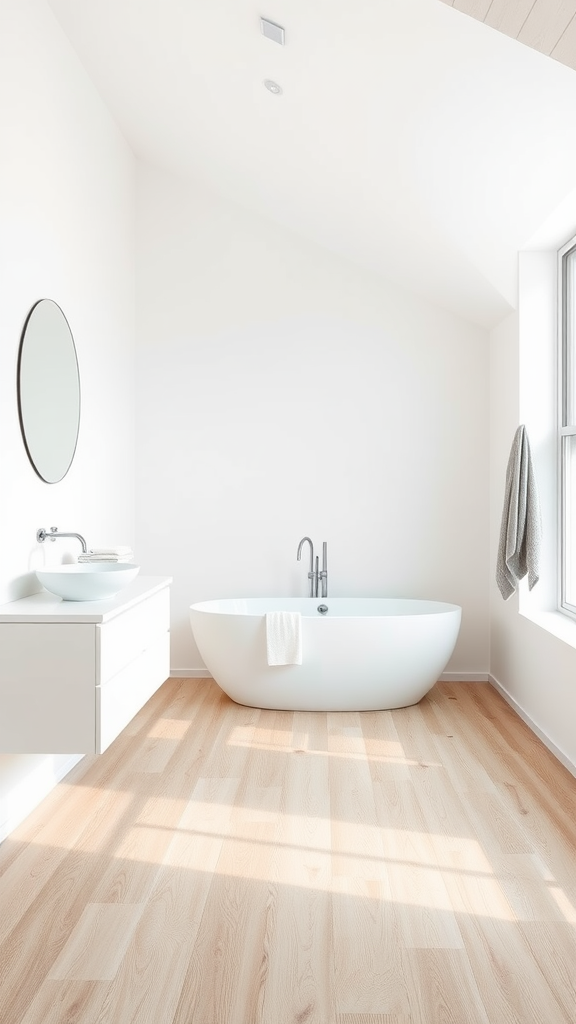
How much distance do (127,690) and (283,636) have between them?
1395mm

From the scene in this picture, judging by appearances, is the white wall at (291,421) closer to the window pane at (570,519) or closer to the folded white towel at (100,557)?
the window pane at (570,519)

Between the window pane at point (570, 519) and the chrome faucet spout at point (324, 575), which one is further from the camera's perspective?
the chrome faucet spout at point (324, 575)

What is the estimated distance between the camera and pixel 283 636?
4.23 metres

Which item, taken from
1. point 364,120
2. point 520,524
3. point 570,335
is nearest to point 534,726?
point 520,524

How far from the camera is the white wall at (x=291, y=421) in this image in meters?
5.16

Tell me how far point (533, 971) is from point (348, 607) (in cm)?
313

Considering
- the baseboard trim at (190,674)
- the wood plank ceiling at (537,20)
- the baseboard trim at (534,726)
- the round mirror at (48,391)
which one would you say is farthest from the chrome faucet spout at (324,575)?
the wood plank ceiling at (537,20)

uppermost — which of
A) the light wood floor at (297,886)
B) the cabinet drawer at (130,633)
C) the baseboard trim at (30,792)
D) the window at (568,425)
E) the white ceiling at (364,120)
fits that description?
the white ceiling at (364,120)

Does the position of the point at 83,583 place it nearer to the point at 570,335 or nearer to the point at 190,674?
the point at 190,674

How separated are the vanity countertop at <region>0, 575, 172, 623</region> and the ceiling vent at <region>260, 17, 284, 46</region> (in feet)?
7.02

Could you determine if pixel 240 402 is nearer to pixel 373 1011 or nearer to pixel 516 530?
pixel 516 530

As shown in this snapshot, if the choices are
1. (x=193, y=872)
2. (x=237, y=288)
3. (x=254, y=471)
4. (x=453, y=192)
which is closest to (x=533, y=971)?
(x=193, y=872)

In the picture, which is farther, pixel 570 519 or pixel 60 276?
pixel 570 519

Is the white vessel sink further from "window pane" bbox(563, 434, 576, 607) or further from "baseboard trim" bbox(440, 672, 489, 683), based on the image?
"baseboard trim" bbox(440, 672, 489, 683)
